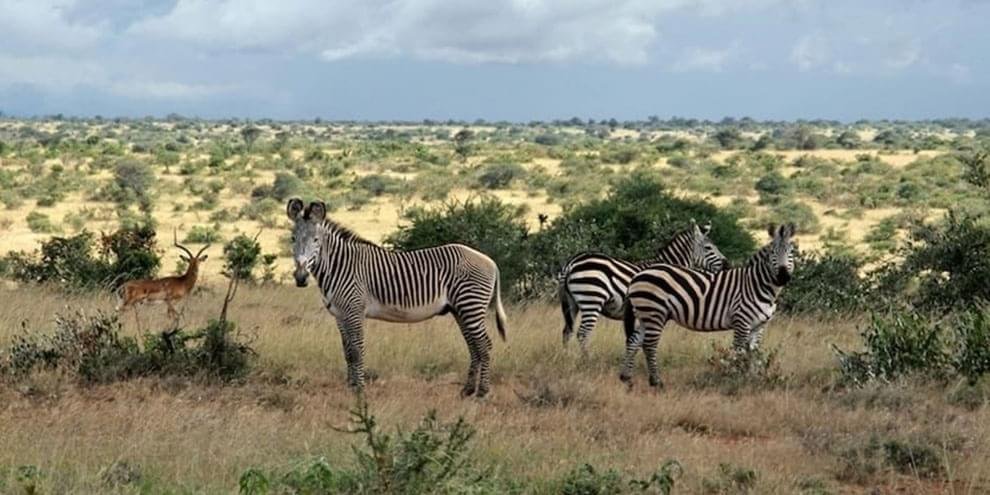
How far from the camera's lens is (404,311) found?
10.4 m

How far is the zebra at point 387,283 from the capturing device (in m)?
10.1

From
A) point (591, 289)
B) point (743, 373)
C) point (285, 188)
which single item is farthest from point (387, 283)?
point (285, 188)

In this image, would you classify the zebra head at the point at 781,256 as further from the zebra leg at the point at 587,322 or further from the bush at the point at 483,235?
the bush at the point at 483,235

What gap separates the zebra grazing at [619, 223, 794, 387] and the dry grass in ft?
1.56

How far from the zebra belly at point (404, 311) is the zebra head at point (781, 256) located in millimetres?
3072

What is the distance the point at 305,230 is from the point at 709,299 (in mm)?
3811

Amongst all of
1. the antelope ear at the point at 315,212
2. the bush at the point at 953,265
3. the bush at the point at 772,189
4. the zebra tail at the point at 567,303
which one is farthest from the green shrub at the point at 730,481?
the bush at the point at 772,189

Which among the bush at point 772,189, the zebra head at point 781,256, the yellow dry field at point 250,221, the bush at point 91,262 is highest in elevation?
the zebra head at point 781,256

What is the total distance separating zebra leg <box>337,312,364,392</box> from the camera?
10.1 metres

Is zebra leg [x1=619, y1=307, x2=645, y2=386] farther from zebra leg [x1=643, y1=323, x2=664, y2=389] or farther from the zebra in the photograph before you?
the zebra

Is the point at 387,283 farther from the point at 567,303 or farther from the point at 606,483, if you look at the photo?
the point at 606,483

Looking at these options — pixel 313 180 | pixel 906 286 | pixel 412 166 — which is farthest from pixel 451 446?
pixel 412 166

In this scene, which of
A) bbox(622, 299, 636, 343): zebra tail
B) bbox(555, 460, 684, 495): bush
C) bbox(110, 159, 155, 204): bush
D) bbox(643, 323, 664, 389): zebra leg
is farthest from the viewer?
bbox(110, 159, 155, 204): bush

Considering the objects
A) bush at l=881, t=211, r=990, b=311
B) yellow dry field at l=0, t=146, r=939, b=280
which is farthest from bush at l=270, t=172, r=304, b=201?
bush at l=881, t=211, r=990, b=311
